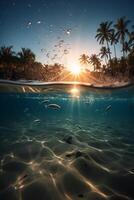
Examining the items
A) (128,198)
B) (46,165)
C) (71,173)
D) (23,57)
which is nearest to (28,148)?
(46,165)

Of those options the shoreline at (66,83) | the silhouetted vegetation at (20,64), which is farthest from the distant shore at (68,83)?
the silhouetted vegetation at (20,64)

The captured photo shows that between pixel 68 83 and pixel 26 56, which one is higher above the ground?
pixel 26 56

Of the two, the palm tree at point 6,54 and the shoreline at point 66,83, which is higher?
the palm tree at point 6,54

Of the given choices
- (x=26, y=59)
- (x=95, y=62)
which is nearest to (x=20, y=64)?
(x=26, y=59)

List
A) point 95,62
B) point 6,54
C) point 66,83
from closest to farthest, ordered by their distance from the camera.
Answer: point 66,83
point 6,54
point 95,62

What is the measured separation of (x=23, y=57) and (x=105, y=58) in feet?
102

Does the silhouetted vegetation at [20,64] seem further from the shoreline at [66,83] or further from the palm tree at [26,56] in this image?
the shoreline at [66,83]

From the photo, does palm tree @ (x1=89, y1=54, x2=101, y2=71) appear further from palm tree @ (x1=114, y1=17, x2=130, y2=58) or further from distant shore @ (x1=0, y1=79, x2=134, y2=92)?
distant shore @ (x1=0, y1=79, x2=134, y2=92)

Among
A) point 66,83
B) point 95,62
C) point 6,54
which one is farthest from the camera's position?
point 95,62

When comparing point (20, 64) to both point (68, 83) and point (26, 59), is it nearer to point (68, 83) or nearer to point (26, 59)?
point (26, 59)

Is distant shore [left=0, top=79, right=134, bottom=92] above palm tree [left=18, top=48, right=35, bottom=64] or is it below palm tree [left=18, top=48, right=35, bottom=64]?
below

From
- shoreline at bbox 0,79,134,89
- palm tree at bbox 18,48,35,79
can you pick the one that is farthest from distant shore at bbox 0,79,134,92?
palm tree at bbox 18,48,35,79

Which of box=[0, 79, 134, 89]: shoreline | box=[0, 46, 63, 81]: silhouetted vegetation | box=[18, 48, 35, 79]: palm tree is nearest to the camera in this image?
box=[0, 79, 134, 89]: shoreline

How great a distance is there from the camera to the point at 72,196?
4227 mm
